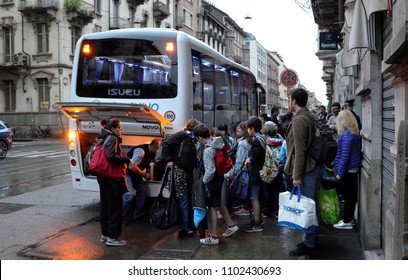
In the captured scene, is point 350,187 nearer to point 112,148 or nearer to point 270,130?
point 270,130

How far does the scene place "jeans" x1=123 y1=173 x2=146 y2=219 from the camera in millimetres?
7742

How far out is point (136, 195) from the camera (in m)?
7.88

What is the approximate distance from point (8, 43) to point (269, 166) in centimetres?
3213

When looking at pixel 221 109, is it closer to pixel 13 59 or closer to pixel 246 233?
pixel 246 233

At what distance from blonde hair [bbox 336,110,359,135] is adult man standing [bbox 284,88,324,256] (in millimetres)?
1122

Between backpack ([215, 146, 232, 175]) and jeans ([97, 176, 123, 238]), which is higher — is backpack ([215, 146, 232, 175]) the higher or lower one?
the higher one

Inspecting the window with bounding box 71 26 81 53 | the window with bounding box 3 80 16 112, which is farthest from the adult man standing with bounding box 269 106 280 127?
the window with bounding box 3 80 16 112

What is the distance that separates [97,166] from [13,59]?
98.7ft

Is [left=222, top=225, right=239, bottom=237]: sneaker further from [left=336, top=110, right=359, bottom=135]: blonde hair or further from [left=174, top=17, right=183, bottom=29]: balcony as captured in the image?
[left=174, top=17, right=183, bottom=29]: balcony

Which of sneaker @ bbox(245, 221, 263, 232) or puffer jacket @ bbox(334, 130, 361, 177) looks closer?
puffer jacket @ bbox(334, 130, 361, 177)

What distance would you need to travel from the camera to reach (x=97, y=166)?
19.5ft

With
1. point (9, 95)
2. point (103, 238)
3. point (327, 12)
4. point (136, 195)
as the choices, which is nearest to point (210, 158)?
point (103, 238)

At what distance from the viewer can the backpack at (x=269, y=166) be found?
6715mm
